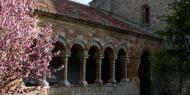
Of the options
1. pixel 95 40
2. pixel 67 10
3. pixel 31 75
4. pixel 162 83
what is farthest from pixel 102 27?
pixel 31 75

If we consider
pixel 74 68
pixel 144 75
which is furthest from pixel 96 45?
pixel 144 75

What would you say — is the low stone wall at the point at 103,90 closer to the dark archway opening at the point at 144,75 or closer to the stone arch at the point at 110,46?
the dark archway opening at the point at 144,75

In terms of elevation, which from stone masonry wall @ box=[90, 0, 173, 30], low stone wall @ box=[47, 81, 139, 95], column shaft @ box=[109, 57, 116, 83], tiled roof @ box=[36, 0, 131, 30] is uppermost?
stone masonry wall @ box=[90, 0, 173, 30]

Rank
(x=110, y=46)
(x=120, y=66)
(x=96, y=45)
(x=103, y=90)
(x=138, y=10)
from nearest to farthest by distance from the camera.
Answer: (x=96, y=45) → (x=103, y=90) → (x=110, y=46) → (x=120, y=66) → (x=138, y=10)

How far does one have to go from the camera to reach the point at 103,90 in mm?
15117

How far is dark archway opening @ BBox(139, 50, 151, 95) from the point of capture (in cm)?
1886

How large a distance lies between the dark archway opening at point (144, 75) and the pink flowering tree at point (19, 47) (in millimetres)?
13119

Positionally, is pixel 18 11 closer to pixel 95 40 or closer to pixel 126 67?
pixel 95 40

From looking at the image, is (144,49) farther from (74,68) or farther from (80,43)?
(80,43)

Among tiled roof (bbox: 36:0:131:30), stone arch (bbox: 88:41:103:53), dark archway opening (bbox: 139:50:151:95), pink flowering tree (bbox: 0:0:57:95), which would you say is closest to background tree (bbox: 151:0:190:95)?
stone arch (bbox: 88:41:103:53)

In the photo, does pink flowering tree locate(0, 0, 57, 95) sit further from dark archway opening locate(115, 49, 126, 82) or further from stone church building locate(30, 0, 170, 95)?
dark archway opening locate(115, 49, 126, 82)

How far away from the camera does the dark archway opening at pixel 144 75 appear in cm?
1886

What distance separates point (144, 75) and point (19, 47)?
45.9 ft

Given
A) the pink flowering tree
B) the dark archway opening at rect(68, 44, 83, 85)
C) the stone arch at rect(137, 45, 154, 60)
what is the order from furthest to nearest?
the stone arch at rect(137, 45, 154, 60)
the dark archway opening at rect(68, 44, 83, 85)
the pink flowering tree
